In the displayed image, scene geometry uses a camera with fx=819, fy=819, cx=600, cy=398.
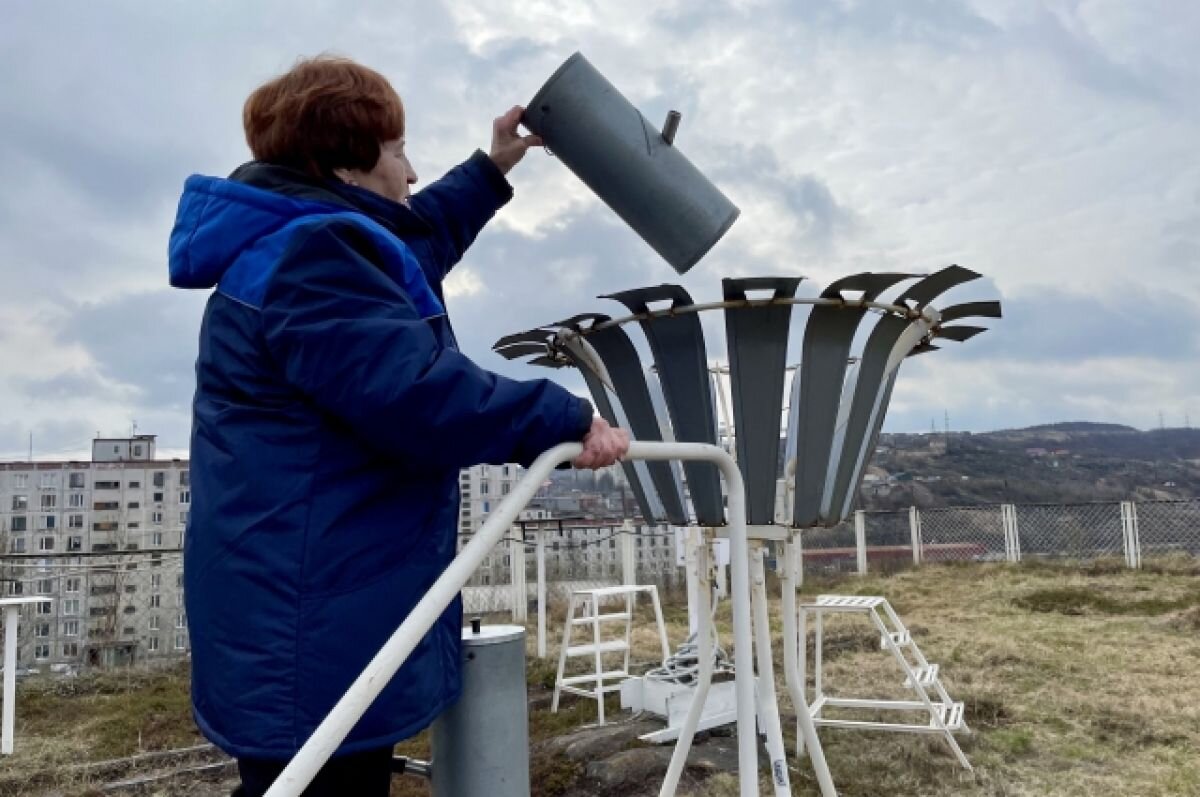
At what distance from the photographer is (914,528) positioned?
1340 cm

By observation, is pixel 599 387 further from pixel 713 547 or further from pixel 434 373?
pixel 434 373

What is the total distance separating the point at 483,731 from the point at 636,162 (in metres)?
1.29

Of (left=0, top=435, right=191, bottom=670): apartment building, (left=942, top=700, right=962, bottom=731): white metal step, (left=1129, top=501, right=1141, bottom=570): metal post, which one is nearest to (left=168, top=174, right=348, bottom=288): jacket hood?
(left=942, top=700, right=962, bottom=731): white metal step

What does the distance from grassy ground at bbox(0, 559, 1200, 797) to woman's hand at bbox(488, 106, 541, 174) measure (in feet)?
10.0

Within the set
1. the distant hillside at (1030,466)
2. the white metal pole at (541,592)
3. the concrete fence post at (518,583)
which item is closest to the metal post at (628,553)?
the concrete fence post at (518,583)

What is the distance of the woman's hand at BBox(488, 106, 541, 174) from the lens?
208cm

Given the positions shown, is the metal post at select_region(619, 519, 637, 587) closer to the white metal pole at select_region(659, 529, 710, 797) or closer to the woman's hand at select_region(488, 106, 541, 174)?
the white metal pole at select_region(659, 529, 710, 797)

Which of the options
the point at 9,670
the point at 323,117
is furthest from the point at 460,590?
the point at 9,670

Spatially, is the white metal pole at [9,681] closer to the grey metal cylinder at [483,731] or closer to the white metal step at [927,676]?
the grey metal cylinder at [483,731]

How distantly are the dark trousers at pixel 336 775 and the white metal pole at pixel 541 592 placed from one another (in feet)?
19.6

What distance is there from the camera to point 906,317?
235 centimetres

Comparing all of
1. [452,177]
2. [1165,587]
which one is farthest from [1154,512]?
[452,177]

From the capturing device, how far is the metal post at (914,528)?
13359 mm

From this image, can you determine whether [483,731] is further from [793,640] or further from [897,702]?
[897,702]
